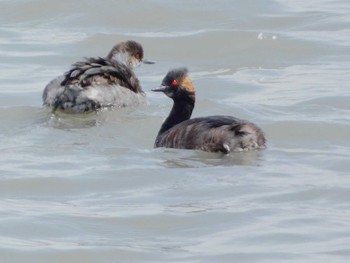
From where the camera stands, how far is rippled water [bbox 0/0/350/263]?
9.88 metres

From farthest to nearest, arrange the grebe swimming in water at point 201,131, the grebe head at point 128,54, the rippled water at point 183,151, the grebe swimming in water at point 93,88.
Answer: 1. the grebe head at point 128,54
2. the grebe swimming in water at point 93,88
3. the grebe swimming in water at point 201,131
4. the rippled water at point 183,151

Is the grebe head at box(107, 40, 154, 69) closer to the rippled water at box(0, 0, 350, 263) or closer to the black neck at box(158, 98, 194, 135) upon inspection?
the rippled water at box(0, 0, 350, 263)

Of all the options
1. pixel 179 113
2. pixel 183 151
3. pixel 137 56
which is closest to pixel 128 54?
pixel 137 56

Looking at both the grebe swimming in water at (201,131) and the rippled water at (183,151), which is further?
the grebe swimming in water at (201,131)

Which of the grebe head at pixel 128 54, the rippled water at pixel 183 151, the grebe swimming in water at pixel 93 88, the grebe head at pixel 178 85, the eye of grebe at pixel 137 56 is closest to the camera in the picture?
the rippled water at pixel 183 151

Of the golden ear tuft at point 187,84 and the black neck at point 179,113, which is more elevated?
the golden ear tuft at point 187,84

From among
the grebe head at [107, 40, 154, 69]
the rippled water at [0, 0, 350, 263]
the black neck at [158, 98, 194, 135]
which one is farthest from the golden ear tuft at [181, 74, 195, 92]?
the grebe head at [107, 40, 154, 69]

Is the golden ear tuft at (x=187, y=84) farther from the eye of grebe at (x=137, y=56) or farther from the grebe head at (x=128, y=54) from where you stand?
the eye of grebe at (x=137, y=56)

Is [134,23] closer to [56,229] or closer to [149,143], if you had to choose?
[149,143]

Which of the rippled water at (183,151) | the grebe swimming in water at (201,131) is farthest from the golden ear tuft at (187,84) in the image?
the rippled water at (183,151)

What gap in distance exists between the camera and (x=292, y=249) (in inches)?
375

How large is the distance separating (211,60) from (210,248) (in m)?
7.96

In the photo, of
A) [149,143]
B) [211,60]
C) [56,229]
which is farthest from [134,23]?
[56,229]

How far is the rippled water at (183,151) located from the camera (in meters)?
9.88
